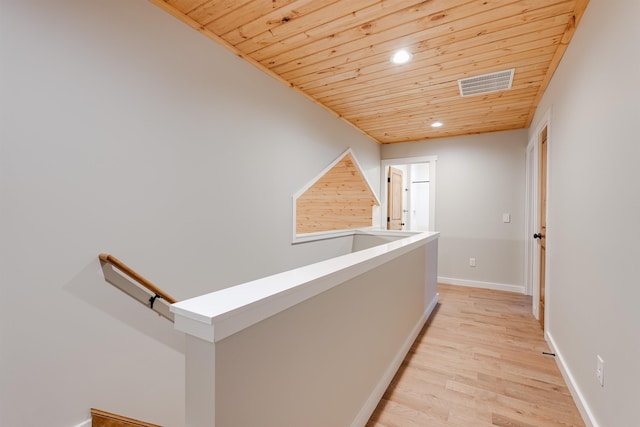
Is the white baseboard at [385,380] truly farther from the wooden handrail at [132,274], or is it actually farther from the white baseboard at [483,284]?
the white baseboard at [483,284]

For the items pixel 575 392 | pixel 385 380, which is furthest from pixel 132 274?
pixel 575 392

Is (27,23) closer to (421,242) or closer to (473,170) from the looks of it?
(421,242)

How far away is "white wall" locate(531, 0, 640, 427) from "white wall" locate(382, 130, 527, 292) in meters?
2.25

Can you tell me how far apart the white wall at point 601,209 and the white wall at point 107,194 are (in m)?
2.26

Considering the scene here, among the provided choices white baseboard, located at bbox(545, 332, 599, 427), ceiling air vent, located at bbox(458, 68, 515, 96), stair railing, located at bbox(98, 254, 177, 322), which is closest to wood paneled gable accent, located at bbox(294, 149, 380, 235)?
ceiling air vent, located at bbox(458, 68, 515, 96)

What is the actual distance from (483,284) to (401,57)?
3.75m

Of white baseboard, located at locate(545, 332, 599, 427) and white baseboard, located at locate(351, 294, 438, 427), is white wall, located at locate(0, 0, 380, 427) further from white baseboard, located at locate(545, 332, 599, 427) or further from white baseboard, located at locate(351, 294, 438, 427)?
white baseboard, located at locate(545, 332, 599, 427)

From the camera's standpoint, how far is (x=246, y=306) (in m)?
0.83

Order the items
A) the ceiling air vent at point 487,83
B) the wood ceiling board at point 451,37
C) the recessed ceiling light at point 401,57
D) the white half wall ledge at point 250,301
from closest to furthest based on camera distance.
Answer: the white half wall ledge at point 250,301 < the wood ceiling board at point 451,37 < the recessed ceiling light at point 401,57 < the ceiling air vent at point 487,83

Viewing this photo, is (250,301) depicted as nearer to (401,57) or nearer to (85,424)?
(85,424)

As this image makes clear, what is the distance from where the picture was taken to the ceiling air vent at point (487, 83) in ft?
8.72

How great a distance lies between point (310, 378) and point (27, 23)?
196 cm

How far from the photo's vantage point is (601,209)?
4.99 ft

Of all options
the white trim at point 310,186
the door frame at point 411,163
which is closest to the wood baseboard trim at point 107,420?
the white trim at point 310,186
